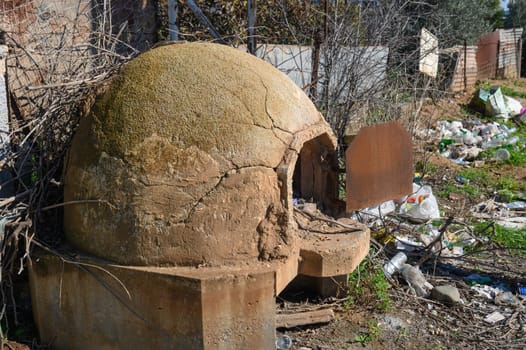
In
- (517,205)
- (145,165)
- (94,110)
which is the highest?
(94,110)

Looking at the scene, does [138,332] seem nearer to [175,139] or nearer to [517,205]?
[175,139]

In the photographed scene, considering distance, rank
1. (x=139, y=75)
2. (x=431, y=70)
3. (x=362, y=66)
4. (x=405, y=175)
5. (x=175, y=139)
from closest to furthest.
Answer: (x=175, y=139)
(x=139, y=75)
(x=405, y=175)
(x=362, y=66)
(x=431, y=70)

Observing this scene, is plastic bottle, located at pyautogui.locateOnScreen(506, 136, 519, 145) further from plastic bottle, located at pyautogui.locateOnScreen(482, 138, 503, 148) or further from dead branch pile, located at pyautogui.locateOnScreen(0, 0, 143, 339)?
dead branch pile, located at pyautogui.locateOnScreen(0, 0, 143, 339)

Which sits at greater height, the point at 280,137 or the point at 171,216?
the point at 280,137

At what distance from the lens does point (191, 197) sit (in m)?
3.25

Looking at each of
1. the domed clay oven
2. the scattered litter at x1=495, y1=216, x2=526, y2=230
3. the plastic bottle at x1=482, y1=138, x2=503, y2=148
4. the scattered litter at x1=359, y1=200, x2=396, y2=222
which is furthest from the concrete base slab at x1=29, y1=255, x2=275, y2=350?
the plastic bottle at x1=482, y1=138, x2=503, y2=148

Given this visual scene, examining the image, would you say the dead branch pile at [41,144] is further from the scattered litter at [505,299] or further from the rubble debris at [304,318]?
the scattered litter at [505,299]

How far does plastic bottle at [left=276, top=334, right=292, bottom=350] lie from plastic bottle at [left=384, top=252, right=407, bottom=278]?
149 centimetres

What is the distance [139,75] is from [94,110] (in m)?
0.38

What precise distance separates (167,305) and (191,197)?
2.13 ft

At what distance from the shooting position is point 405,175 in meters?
4.82

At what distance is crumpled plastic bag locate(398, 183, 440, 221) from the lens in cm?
664

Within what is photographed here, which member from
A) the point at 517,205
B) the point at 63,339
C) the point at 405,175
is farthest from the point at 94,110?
the point at 517,205

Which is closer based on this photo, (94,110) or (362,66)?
(94,110)
